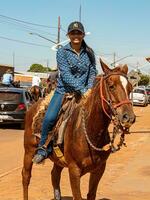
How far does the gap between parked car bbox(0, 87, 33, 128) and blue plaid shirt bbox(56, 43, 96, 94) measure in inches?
544

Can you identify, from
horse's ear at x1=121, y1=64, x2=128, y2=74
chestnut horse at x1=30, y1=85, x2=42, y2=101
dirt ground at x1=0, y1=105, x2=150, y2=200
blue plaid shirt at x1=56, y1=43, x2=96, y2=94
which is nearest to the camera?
horse's ear at x1=121, y1=64, x2=128, y2=74

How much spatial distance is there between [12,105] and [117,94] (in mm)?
15066

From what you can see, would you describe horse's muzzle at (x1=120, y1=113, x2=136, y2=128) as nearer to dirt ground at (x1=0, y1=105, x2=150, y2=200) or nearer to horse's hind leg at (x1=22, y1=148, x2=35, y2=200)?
horse's hind leg at (x1=22, y1=148, x2=35, y2=200)

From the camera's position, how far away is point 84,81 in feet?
22.6

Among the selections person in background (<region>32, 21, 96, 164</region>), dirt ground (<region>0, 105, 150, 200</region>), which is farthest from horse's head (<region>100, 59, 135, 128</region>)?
dirt ground (<region>0, 105, 150, 200</region>)

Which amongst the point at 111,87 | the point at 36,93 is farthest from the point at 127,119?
the point at 36,93

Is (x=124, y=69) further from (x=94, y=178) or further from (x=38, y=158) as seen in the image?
(x=38, y=158)

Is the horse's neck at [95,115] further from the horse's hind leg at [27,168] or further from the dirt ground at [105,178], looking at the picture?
the dirt ground at [105,178]

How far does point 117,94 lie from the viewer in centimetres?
589

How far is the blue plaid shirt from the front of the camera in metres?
6.76

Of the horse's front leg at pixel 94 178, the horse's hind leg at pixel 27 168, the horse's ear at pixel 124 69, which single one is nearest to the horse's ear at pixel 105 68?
the horse's ear at pixel 124 69

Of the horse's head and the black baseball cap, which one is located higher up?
the black baseball cap

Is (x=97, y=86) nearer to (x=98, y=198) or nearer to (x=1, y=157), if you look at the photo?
(x=98, y=198)

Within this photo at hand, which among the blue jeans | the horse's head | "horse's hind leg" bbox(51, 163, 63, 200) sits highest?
the horse's head
